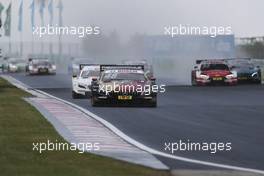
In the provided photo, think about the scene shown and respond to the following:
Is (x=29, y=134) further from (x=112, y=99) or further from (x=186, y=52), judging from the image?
(x=186, y=52)

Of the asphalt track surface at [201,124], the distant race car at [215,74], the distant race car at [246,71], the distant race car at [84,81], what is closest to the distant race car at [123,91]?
the asphalt track surface at [201,124]

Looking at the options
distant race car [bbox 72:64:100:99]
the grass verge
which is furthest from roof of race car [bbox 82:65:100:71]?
the grass verge

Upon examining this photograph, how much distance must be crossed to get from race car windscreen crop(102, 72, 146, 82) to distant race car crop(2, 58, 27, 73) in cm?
6062

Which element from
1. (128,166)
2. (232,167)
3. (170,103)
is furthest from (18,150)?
(170,103)

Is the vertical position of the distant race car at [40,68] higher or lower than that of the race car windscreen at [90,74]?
lower

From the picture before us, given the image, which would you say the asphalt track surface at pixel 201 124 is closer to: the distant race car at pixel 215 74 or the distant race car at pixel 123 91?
the distant race car at pixel 123 91

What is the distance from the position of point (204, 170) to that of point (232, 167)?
64 cm

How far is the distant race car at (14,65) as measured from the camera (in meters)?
87.6

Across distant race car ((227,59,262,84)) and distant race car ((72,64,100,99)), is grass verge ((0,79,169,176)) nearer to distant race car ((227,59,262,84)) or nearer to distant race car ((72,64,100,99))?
distant race car ((72,64,100,99))

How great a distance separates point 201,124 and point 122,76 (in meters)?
7.70

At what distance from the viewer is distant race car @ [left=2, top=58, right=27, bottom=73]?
3450 inches

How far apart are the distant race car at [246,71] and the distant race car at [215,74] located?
49.0 inches

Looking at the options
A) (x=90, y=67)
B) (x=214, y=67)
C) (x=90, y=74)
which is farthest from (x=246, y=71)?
(x=90, y=74)

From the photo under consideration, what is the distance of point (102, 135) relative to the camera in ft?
55.2
